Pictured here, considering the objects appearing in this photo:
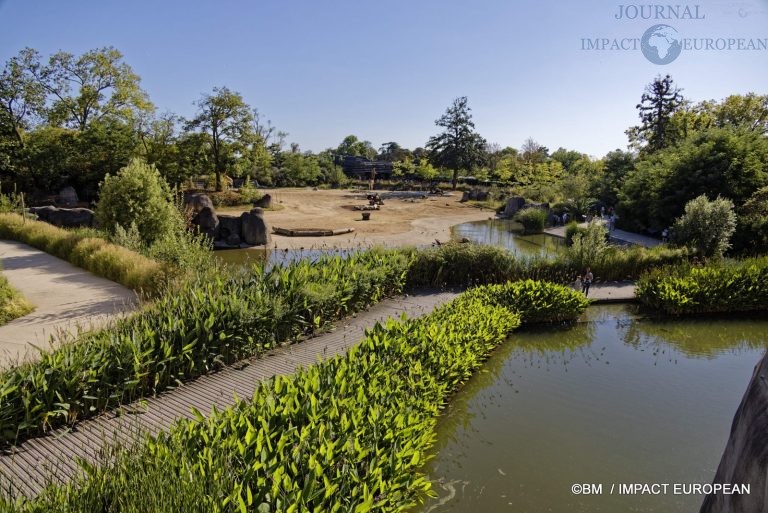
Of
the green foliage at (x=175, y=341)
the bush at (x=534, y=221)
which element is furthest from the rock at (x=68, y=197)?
the bush at (x=534, y=221)

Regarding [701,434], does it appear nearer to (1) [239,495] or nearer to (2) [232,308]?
(1) [239,495]

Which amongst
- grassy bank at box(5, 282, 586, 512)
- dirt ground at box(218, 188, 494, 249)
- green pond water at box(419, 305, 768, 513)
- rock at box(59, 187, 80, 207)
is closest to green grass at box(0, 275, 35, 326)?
grassy bank at box(5, 282, 586, 512)

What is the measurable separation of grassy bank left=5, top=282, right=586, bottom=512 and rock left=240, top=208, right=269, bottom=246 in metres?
14.7

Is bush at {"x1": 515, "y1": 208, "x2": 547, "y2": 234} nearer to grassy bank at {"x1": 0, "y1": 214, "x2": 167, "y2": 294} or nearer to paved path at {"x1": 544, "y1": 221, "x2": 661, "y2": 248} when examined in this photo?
paved path at {"x1": 544, "y1": 221, "x2": 661, "y2": 248}

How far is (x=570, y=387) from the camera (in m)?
7.10

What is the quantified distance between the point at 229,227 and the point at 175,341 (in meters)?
14.8

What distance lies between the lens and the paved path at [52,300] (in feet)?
23.1

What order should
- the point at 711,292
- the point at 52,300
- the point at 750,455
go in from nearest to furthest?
the point at 750,455 → the point at 52,300 → the point at 711,292

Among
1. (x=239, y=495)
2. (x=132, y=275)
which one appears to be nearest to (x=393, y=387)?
(x=239, y=495)

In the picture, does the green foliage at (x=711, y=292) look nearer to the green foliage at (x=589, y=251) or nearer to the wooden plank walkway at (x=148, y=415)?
the green foliage at (x=589, y=251)

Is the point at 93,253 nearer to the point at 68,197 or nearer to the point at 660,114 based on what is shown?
the point at 68,197

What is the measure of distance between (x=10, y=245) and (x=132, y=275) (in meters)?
8.45

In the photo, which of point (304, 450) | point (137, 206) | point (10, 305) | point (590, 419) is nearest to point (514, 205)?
point (137, 206)

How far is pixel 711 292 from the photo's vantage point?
10.3 metres
